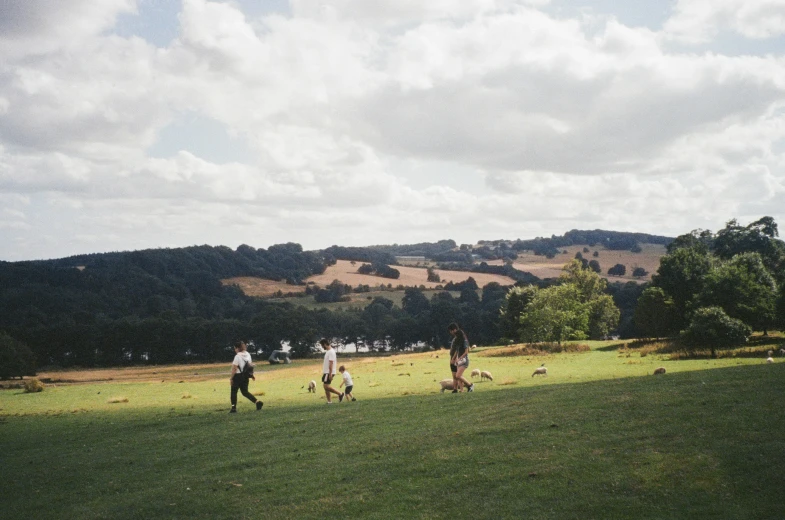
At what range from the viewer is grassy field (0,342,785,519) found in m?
9.94

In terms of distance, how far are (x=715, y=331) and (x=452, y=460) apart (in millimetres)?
39800

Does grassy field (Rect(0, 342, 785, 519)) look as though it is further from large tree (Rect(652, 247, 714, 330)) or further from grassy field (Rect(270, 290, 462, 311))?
grassy field (Rect(270, 290, 462, 311))

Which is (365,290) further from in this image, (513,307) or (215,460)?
(215,460)

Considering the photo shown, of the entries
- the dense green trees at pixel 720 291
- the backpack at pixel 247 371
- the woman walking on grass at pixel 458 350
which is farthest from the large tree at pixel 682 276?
the backpack at pixel 247 371

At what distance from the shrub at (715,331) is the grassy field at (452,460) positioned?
27.2 meters

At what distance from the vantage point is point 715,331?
44719 millimetres

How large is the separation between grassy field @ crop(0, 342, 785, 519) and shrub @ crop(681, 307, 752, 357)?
89.1 feet

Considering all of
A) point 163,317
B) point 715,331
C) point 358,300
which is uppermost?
point 358,300

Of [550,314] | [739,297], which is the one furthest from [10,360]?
[739,297]

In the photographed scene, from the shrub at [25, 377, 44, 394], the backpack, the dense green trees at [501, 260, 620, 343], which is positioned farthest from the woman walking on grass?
the dense green trees at [501, 260, 620, 343]

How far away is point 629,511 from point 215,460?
33.3 feet

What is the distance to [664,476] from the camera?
33.7 feet

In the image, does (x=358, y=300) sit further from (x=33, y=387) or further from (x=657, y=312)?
(x=33, y=387)

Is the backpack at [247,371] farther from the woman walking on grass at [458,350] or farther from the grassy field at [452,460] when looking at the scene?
the woman walking on grass at [458,350]
